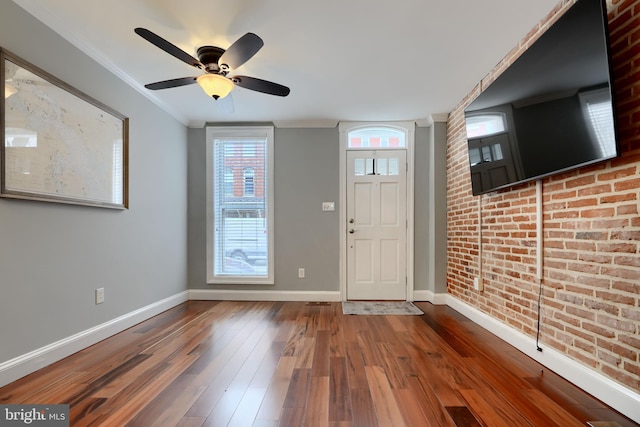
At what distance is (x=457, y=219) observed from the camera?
351 centimetres

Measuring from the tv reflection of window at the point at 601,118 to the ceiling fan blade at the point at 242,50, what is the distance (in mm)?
1793

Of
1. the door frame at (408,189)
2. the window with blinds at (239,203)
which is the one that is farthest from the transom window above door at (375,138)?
the window with blinds at (239,203)

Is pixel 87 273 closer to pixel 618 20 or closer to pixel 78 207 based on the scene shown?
pixel 78 207

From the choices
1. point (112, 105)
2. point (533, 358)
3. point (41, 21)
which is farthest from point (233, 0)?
point (533, 358)

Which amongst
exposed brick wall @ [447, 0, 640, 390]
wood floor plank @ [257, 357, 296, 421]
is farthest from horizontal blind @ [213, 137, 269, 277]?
exposed brick wall @ [447, 0, 640, 390]

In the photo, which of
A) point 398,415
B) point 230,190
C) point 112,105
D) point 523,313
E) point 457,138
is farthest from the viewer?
point 230,190

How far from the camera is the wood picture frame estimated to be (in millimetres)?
1794

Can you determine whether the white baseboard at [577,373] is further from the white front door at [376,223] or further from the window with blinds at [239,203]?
the window with blinds at [239,203]

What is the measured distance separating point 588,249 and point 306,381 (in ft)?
6.00

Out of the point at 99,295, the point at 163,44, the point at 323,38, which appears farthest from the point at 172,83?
the point at 99,295

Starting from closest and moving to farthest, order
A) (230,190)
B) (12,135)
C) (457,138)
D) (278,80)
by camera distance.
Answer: (12,135), (278,80), (457,138), (230,190)

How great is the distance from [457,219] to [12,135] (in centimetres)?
389

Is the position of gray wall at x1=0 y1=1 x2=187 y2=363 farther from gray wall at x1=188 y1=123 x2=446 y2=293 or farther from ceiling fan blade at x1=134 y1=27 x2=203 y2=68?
ceiling fan blade at x1=134 y1=27 x2=203 y2=68

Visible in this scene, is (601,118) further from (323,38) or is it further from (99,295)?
(99,295)
